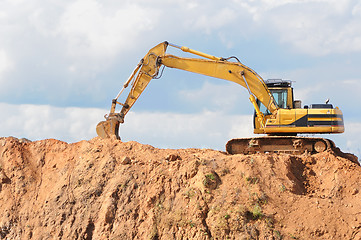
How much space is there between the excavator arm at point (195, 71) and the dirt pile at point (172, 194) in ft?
8.41

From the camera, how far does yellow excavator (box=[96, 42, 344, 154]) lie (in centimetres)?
1906

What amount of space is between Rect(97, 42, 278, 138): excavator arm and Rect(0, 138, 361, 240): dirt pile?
2564 millimetres

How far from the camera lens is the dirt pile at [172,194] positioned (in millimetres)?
14344

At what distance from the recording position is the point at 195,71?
19578 mm

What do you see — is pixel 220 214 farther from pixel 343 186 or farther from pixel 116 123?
pixel 116 123

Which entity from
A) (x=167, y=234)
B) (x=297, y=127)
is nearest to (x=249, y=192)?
(x=167, y=234)

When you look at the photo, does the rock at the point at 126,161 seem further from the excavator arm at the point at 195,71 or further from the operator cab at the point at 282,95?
the operator cab at the point at 282,95

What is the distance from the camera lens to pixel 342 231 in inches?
562

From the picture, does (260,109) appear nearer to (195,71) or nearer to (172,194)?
(195,71)

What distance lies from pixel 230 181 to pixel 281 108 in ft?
17.8

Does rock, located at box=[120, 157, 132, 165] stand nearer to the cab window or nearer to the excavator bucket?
the excavator bucket

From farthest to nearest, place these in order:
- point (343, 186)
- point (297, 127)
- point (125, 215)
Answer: point (297, 127) → point (343, 186) → point (125, 215)

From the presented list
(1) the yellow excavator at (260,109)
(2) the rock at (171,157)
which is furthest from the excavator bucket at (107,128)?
(2) the rock at (171,157)

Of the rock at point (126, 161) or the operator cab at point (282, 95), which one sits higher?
the operator cab at point (282, 95)
